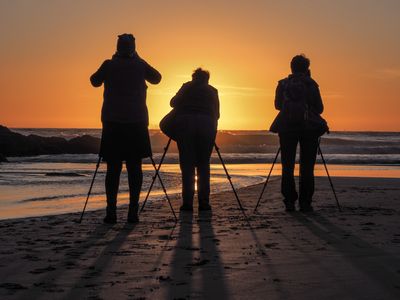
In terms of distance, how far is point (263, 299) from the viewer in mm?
3725

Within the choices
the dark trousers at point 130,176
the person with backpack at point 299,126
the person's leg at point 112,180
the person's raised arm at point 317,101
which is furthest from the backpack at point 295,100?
the person's leg at point 112,180

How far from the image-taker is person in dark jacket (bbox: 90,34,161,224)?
7504mm

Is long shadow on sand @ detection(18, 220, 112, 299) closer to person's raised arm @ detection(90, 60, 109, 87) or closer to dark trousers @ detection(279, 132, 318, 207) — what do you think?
person's raised arm @ detection(90, 60, 109, 87)

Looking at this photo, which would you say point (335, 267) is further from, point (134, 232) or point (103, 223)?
point (103, 223)

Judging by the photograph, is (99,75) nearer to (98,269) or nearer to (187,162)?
(187,162)

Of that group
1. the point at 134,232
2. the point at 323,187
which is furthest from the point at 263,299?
the point at 323,187

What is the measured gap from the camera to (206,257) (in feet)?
16.5

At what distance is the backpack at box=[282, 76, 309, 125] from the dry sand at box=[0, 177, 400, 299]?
1.28 m

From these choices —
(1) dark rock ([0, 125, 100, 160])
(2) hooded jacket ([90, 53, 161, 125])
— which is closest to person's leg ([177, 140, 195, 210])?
(2) hooded jacket ([90, 53, 161, 125])

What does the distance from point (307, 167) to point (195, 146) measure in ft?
4.74

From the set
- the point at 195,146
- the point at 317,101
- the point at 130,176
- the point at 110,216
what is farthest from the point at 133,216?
the point at 317,101

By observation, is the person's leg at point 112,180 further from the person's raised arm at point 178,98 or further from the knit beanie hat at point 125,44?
the person's raised arm at point 178,98

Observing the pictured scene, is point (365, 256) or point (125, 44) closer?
point (365, 256)

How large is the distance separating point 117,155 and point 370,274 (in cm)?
382
